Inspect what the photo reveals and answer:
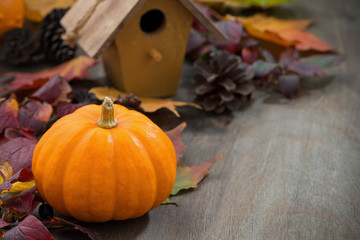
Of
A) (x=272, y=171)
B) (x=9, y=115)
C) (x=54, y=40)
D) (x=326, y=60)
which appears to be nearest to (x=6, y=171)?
(x=9, y=115)

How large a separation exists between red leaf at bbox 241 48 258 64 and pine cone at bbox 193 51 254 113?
197 mm

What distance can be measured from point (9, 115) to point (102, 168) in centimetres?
45

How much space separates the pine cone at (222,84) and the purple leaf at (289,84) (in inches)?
5.8

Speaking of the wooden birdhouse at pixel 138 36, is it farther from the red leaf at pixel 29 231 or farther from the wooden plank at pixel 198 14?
the red leaf at pixel 29 231

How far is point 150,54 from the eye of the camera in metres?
1.26

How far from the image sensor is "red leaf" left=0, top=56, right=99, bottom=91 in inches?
49.8

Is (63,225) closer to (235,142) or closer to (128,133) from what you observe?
(128,133)

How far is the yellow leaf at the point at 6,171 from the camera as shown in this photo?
0.79 m

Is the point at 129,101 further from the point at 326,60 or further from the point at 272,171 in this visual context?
the point at 326,60

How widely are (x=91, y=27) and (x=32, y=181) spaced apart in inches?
22.3

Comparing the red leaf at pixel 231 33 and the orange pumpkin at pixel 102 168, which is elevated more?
the orange pumpkin at pixel 102 168

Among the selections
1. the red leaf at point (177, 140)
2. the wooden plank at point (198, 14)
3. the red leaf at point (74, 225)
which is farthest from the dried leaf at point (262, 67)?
the red leaf at point (74, 225)

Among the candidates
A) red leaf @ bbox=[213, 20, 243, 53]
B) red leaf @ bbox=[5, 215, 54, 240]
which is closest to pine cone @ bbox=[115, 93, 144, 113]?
red leaf @ bbox=[5, 215, 54, 240]

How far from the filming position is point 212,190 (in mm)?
982
